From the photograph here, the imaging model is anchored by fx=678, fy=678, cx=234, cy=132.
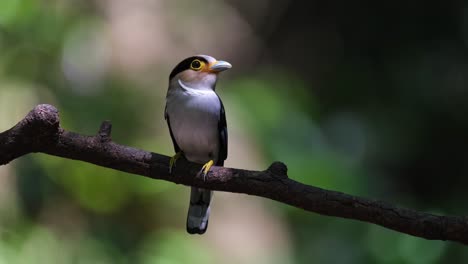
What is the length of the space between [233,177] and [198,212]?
908 mm

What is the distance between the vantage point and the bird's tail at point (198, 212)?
140 inches

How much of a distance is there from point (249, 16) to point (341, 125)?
4.44 feet

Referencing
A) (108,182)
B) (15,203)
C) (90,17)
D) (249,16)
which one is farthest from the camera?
(249,16)

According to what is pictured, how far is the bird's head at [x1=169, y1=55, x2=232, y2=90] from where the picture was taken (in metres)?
3.65

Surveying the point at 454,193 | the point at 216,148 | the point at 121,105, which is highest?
the point at 216,148

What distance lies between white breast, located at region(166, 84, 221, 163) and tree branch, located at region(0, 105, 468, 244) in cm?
69

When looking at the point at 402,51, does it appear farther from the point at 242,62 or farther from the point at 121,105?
the point at 121,105

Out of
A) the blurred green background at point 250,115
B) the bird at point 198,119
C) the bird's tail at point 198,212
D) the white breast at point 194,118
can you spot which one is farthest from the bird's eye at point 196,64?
the blurred green background at point 250,115

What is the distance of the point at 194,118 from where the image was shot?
354cm

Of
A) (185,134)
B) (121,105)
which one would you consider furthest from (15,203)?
(185,134)

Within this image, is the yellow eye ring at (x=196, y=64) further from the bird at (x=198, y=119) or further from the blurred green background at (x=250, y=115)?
the blurred green background at (x=250, y=115)

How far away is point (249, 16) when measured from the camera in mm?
6359

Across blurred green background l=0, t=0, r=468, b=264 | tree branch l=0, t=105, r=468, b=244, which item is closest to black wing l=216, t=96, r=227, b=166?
tree branch l=0, t=105, r=468, b=244

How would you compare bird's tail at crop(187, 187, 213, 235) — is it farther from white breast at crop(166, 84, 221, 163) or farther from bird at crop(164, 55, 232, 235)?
white breast at crop(166, 84, 221, 163)
